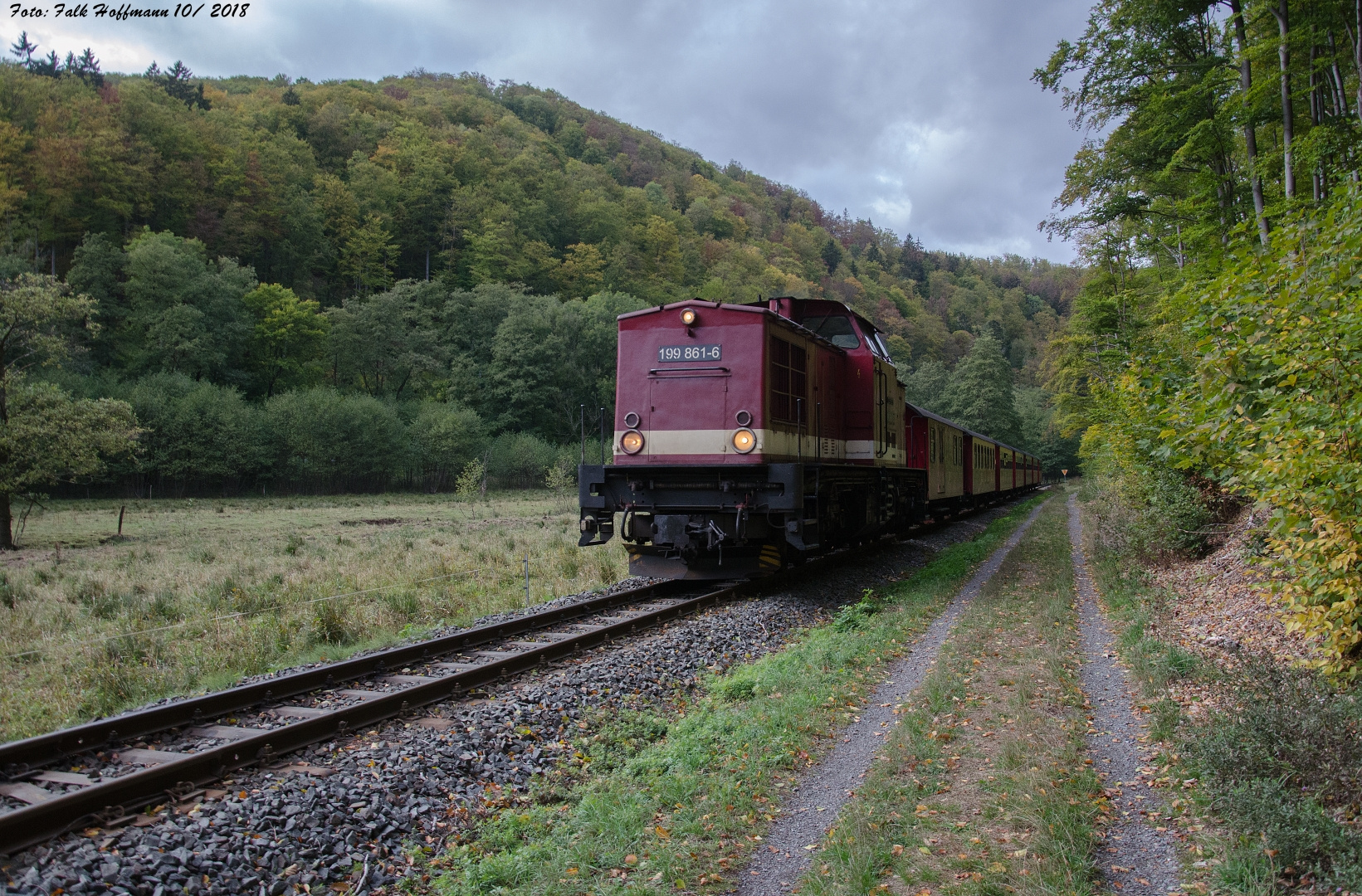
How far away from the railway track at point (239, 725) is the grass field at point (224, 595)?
1.44 m

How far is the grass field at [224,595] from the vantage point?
7.90m

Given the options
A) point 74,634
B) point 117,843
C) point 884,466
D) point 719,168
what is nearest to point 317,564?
point 74,634

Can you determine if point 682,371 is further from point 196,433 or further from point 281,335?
point 281,335

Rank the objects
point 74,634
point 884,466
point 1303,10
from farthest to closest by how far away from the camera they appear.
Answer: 1. point 884,466
2. point 1303,10
3. point 74,634

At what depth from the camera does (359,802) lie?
441 cm

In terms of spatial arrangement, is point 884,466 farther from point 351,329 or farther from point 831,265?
point 831,265

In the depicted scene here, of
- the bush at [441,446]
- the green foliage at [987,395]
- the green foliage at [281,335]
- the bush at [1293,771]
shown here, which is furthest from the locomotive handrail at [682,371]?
the green foliage at [281,335]

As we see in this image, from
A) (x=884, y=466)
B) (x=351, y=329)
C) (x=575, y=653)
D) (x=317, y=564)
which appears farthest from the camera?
(x=351, y=329)

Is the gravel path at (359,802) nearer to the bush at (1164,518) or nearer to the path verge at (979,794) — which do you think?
the path verge at (979,794)

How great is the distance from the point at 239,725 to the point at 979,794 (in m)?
5.23

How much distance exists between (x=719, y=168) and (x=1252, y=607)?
163556 mm

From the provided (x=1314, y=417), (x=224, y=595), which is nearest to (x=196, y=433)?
(x=224, y=595)

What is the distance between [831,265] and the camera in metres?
124

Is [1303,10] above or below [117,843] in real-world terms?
above
